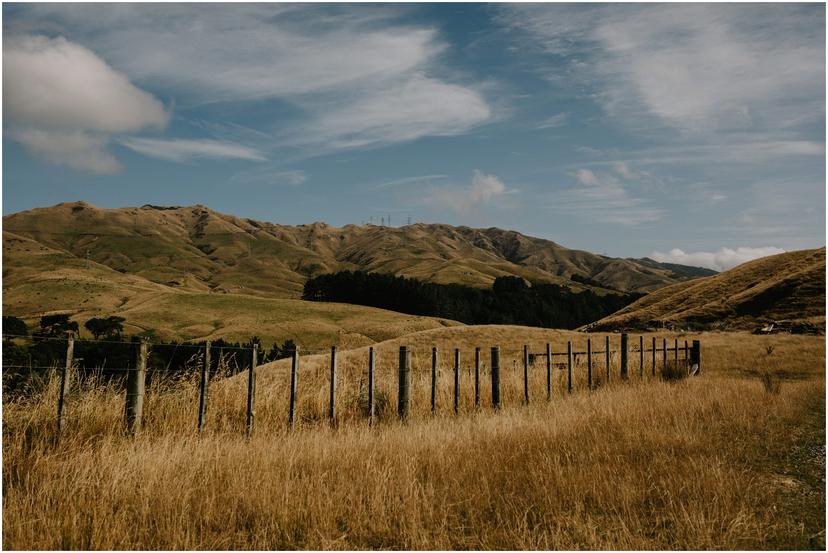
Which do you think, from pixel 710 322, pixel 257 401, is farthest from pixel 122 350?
pixel 710 322

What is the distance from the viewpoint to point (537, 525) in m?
5.70

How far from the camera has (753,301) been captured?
64.6 metres

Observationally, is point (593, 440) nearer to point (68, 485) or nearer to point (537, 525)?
point (537, 525)

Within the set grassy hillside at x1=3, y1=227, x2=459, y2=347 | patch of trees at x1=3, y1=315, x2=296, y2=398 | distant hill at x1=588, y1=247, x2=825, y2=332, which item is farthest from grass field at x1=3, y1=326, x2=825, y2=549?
grassy hillside at x1=3, y1=227, x2=459, y2=347

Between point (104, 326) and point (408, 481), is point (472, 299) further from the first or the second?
point (408, 481)

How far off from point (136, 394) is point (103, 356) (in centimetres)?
3478

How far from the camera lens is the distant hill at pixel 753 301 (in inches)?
2235

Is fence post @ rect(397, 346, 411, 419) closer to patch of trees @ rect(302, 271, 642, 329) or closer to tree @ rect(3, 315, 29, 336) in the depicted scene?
tree @ rect(3, 315, 29, 336)

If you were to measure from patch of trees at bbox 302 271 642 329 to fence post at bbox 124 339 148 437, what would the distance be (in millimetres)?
Answer: 129890

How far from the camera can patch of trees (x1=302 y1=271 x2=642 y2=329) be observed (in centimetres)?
14362

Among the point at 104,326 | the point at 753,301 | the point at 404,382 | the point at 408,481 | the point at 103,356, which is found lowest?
the point at 103,356

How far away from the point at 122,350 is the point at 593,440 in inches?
1473

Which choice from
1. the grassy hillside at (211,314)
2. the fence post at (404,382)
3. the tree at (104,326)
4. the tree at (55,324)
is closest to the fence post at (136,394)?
the fence post at (404,382)

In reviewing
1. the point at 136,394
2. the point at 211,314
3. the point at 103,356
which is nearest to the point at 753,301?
the point at 103,356
